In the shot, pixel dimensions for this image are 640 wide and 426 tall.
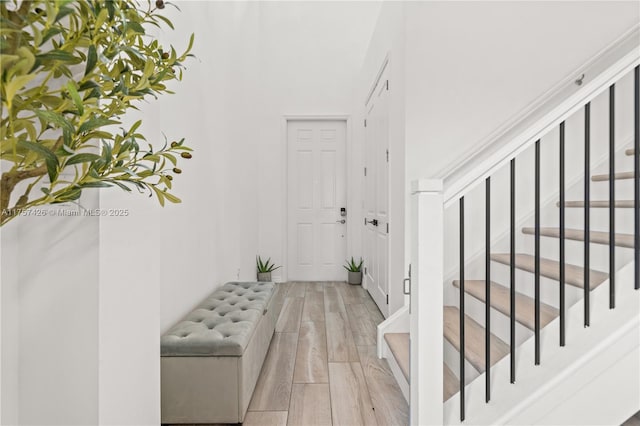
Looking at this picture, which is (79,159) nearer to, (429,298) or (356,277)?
(429,298)

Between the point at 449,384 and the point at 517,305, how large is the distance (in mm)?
537

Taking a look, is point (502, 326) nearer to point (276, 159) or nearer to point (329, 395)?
point (329, 395)

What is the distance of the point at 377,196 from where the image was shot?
13.1 ft

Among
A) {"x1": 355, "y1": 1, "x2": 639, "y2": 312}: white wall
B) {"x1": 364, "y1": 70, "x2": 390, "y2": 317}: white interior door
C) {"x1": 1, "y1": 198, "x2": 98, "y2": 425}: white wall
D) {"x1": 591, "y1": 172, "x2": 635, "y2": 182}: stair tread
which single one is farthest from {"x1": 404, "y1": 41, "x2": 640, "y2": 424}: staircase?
{"x1": 364, "y1": 70, "x2": 390, "y2": 317}: white interior door

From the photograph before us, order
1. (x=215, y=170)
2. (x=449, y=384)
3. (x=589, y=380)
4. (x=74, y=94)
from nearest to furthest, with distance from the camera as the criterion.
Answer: (x=74, y=94) → (x=589, y=380) → (x=449, y=384) → (x=215, y=170)

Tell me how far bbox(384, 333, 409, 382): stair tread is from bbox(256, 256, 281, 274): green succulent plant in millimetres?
2617

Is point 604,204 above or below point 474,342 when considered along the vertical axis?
above

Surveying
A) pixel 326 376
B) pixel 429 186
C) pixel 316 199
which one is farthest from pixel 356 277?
pixel 429 186

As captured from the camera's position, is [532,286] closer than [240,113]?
Yes

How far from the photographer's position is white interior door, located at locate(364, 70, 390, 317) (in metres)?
3.51

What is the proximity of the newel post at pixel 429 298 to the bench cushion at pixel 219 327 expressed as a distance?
80cm

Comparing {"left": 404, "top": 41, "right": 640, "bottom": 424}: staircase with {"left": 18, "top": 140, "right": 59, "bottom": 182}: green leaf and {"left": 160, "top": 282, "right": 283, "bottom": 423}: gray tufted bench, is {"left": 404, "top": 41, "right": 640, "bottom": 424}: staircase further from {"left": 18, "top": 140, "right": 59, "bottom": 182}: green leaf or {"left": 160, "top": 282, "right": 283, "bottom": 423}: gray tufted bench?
{"left": 18, "top": 140, "right": 59, "bottom": 182}: green leaf

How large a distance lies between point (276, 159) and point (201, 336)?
369 centimetres

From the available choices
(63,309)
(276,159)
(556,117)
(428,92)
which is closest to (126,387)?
(63,309)
